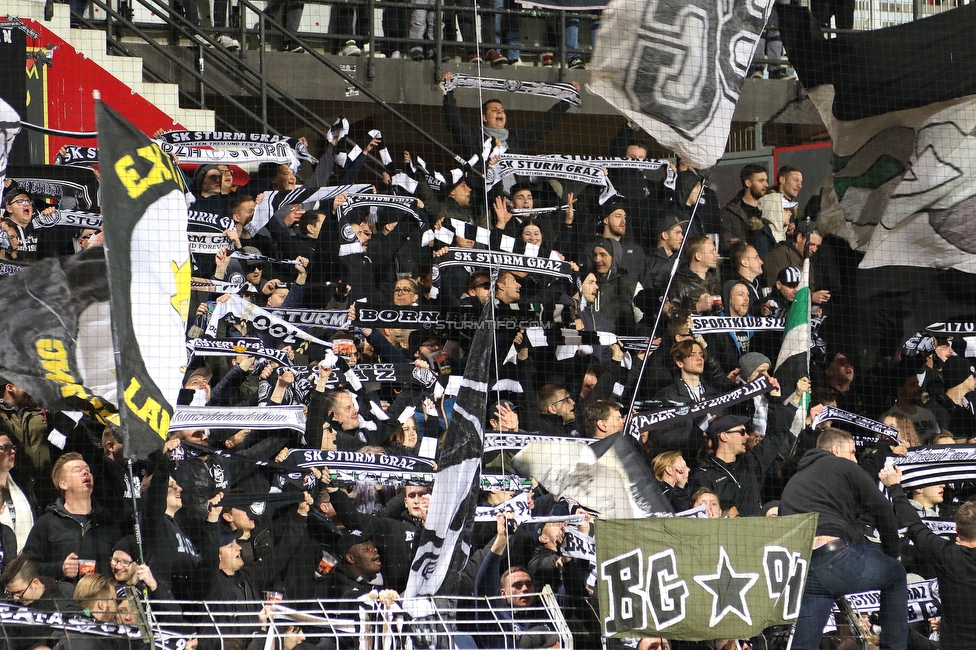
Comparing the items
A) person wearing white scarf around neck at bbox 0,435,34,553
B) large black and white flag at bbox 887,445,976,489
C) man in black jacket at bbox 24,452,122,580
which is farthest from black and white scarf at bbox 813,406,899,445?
person wearing white scarf around neck at bbox 0,435,34,553

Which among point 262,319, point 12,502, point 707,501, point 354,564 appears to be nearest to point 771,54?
point 707,501

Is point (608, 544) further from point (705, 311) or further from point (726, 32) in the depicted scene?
point (726, 32)

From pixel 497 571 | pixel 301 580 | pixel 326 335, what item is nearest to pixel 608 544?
pixel 497 571

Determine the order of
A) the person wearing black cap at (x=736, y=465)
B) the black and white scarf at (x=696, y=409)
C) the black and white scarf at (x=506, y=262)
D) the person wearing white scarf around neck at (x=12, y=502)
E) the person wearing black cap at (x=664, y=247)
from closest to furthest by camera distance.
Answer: the person wearing white scarf around neck at (x=12, y=502) → the person wearing black cap at (x=736, y=465) → the black and white scarf at (x=696, y=409) → the black and white scarf at (x=506, y=262) → the person wearing black cap at (x=664, y=247)

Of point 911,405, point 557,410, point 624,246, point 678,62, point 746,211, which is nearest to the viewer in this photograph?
point 557,410

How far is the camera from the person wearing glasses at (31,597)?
246 inches

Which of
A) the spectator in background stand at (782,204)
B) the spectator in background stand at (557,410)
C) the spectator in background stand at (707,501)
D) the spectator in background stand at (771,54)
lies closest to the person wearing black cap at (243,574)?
the spectator in background stand at (557,410)

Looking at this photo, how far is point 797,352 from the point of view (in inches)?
309

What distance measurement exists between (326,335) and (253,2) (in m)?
3.92

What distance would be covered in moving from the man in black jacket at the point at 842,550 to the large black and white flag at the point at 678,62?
2.25 m

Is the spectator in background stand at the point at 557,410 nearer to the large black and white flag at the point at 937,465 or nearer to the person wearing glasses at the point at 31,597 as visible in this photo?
the large black and white flag at the point at 937,465

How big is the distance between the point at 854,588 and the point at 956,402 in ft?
6.59

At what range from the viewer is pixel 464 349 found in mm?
8117

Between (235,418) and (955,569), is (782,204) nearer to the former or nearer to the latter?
(955,569)
